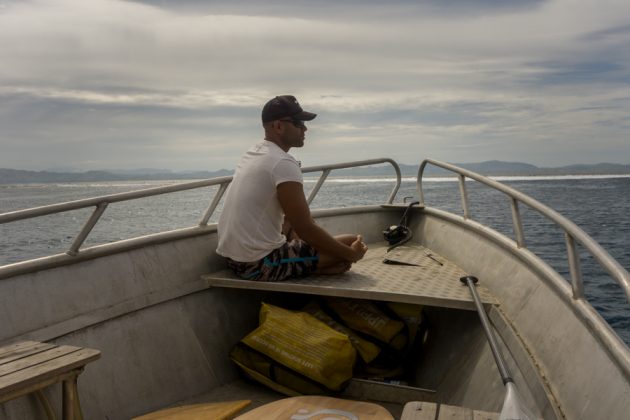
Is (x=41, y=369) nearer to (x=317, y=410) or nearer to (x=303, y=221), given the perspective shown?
(x=317, y=410)

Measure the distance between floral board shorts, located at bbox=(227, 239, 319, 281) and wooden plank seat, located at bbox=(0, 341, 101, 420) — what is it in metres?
1.44

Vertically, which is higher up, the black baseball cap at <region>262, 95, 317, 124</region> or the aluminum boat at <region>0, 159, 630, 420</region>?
the black baseball cap at <region>262, 95, 317, 124</region>

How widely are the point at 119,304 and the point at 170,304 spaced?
414 millimetres

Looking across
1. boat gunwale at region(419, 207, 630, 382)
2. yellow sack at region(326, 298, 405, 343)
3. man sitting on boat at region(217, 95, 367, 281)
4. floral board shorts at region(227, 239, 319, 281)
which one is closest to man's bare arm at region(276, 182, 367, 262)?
man sitting on boat at region(217, 95, 367, 281)

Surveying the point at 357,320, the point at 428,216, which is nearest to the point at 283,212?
the point at 357,320

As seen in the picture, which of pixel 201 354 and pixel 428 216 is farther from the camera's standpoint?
pixel 428 216

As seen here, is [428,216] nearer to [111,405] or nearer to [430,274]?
[430,274]

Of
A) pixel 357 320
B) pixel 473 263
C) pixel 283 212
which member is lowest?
pixel 357 320

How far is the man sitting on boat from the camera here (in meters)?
3.85

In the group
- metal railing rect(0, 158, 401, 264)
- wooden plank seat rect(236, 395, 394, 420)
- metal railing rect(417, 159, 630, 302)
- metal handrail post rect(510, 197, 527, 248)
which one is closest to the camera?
metal railing rect(417, 159, 630, 302)

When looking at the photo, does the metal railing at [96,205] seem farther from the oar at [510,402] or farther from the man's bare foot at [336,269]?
the oar at [510,402]

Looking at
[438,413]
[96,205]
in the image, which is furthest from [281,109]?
[438,413]

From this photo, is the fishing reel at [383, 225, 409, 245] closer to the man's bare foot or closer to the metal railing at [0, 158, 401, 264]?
the man's bare foot

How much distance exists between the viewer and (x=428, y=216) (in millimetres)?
5957
